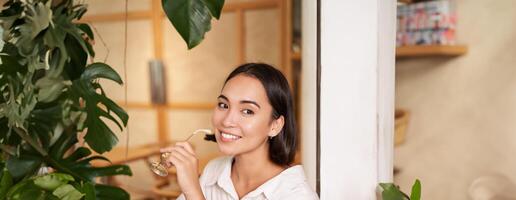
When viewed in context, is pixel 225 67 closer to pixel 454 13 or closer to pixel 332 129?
pixel 454 13

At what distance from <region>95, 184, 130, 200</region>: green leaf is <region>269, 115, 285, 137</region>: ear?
48 cm

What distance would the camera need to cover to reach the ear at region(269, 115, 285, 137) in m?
1.01

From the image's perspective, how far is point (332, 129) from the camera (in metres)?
1.12

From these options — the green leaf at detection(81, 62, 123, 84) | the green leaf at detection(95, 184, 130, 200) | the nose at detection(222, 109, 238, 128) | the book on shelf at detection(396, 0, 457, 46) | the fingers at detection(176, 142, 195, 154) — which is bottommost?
the green leaf at detection(95, 184, 130, 200)

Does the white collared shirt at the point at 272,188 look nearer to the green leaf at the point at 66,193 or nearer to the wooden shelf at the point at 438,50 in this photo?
the green leaf at the point at 66,193

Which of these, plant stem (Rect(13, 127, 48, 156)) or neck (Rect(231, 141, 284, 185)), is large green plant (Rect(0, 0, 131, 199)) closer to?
plant stem (Rect(13, 127, 48, 156))

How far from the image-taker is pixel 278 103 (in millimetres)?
1004

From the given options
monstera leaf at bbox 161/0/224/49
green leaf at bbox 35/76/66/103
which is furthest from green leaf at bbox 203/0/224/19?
green leaf at bbox 35/76/66/103

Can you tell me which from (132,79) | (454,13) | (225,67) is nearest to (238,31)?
(225,67)

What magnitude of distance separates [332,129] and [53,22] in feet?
2.39

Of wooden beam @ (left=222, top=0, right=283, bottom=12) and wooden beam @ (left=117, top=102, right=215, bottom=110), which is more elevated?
wooden beam @ (left=222, top=0, right=283, bottom=12)

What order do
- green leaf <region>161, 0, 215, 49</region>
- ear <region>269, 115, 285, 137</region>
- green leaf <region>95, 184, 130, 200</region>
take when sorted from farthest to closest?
1. green leaf <region>95, 184, 130, 200</region>
2. ear <region>269, 115, 285, 137</region>
3. green leaf <region>161, 0, 215, 49</region>

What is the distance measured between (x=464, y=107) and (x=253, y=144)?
1679mm

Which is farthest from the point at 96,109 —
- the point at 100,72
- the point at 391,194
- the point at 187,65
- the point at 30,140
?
the point at 187,65
